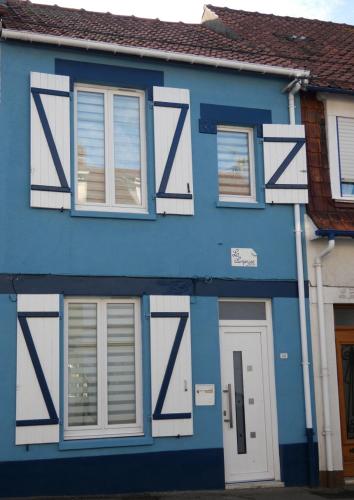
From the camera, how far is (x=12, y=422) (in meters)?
9.61

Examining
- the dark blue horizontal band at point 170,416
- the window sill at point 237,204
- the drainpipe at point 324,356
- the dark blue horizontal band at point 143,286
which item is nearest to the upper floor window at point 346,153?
the drainpipe at point 324,356

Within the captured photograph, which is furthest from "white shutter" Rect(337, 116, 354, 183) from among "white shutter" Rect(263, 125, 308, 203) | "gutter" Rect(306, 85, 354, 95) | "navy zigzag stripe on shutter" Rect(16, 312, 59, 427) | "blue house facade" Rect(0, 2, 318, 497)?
"navy zigzag stripe on shutter" Rect(16, 312, 59, 427)

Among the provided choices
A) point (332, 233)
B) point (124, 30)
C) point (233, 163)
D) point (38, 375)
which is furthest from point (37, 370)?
point (124, 30)

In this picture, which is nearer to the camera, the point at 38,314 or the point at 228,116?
the point at 38,314

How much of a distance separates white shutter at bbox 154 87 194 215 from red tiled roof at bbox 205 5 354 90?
171 centimetres

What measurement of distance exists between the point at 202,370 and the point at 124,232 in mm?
2180

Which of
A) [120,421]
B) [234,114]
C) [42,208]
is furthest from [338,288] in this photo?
[42,208]

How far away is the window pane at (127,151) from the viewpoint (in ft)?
35.7

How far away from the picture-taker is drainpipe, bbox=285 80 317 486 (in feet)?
35.6

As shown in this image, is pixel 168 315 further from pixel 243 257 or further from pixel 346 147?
pixel 346 147

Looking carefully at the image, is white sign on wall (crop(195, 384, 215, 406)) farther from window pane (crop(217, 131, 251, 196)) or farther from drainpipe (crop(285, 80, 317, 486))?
window pane (crop(217, 131, 251, 196))

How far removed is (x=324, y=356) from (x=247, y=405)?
1.32 meters

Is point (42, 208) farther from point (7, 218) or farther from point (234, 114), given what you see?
point (234, 114)

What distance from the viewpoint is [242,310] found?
11.2 metres
